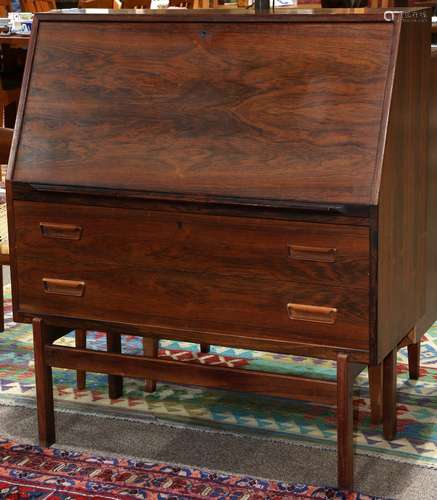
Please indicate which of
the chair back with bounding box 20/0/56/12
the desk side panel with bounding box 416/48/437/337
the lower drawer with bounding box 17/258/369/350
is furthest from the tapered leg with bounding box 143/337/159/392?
the chair back with bounding box 20/0/56/12

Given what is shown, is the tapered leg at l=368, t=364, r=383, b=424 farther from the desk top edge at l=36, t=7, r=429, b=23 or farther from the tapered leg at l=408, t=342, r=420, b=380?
the desk top edge at l=36, t=7, r=429, b=23

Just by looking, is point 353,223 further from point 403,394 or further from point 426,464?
point 403,394

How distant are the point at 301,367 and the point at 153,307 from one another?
3.17 ft

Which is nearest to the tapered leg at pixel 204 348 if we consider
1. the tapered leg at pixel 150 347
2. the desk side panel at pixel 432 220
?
the tapered leg at pixel 150 347

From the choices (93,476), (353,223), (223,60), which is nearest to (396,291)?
(353,223)

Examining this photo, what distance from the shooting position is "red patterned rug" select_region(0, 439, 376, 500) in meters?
2.51

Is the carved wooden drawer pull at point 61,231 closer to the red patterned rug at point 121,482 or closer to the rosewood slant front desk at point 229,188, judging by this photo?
the rosewood slant front desk at point 229,188

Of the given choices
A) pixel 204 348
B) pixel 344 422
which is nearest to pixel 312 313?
pixel 344 422

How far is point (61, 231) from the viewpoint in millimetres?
2682

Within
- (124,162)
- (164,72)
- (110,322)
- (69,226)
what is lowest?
(110,322)

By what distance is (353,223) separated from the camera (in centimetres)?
231

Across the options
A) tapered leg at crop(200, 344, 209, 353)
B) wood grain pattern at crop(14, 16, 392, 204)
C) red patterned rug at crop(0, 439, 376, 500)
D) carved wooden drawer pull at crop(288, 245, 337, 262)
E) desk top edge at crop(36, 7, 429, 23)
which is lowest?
red patterned rug at crop(0, 439, 376, 500)

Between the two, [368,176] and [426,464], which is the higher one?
[368,176]

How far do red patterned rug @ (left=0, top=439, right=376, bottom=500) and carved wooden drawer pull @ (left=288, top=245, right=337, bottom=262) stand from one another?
1.93 feet
